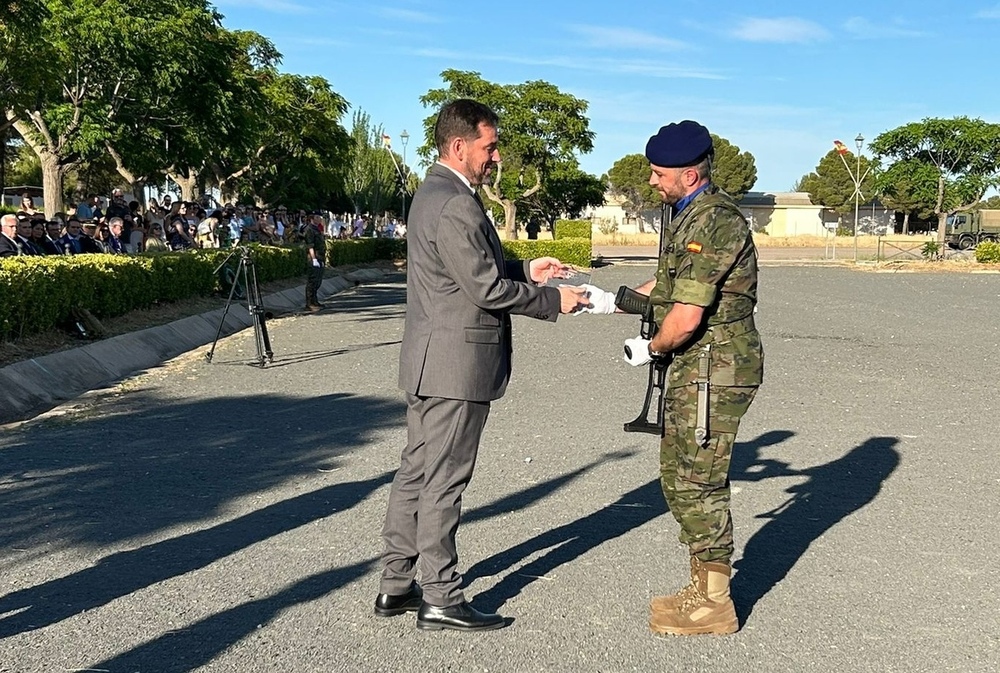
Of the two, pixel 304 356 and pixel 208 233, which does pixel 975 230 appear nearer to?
pixel 208 233

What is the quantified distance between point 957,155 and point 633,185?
131 feet

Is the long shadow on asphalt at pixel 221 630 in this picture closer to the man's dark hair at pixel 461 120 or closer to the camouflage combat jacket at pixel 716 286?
the camouflage combat jacket at pixel 716 286

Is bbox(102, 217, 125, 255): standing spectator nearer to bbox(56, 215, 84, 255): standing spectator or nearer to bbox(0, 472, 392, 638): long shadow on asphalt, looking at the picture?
bbox(56, 215, 84, 255): standing spectator

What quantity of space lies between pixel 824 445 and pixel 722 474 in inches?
147

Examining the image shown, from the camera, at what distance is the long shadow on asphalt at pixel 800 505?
4523mm

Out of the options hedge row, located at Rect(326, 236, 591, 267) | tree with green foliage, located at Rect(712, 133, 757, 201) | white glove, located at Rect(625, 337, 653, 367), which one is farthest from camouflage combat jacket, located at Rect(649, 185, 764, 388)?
tree with green foliage, located at Rect(712, 133, 757, 201)

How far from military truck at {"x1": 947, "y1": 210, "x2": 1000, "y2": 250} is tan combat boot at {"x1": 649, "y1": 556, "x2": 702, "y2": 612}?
182 feet

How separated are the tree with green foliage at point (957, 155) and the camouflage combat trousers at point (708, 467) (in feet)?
175

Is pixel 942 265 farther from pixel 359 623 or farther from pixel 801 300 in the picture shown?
pixel 359 623

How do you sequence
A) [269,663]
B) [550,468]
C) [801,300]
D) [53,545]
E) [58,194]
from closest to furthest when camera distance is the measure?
[269,663]
[53,545]
[550,468]
[58,194]
[801,300]

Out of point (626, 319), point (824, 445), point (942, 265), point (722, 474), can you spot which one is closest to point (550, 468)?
point (824, 445)

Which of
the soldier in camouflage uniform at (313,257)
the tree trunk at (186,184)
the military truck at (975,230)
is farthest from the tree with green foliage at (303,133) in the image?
the military truck at (975,230)

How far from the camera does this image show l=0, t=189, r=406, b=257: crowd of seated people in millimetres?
13828

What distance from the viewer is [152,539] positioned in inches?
196
